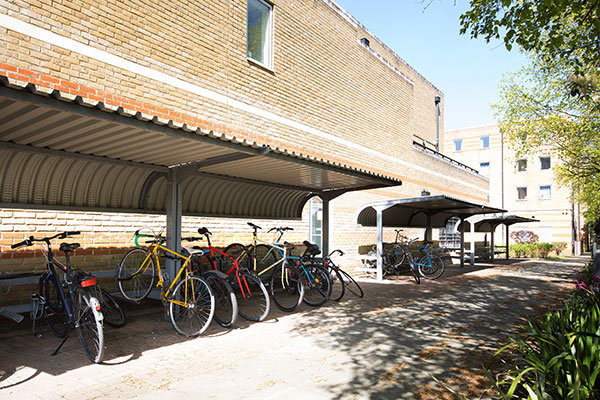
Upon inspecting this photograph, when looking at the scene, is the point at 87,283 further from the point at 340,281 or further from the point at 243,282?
the point at 340,281

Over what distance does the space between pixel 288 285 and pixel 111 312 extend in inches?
113

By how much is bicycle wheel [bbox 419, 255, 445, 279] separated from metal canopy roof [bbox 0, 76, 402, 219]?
16.4 ft

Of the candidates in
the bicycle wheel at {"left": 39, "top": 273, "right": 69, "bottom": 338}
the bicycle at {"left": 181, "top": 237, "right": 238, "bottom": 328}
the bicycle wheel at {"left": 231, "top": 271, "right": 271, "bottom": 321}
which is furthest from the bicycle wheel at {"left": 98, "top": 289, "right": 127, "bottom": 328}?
the bicycle wheel at {"left": 231, "top": 271, "right": 271, "bottom": 321}

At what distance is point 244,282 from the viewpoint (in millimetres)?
6469

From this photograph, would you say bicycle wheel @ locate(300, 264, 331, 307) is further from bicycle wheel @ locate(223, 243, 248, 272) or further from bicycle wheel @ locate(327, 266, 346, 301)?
bicycle wheel @ locate(223, 243, 248, 272)

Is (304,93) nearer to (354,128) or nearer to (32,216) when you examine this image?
(354,128)

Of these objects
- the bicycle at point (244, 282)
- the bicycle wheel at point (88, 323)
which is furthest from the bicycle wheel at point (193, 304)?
the bicycle wheel at point (88, 323)

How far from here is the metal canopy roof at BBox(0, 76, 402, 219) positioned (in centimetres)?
429

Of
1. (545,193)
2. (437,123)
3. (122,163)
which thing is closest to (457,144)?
(545,193)

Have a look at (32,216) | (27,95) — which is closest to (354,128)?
(32,216)

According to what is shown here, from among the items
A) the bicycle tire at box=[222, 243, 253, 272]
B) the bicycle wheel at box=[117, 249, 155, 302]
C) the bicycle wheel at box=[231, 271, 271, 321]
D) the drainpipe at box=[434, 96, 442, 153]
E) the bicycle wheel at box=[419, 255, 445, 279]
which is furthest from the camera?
the drainpipe at box=[434, 96, 442, 153]

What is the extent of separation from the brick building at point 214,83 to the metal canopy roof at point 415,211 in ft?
1.99

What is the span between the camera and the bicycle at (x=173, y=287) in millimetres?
5715

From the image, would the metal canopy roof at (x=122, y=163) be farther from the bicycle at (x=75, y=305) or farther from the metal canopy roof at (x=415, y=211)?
the metal canopy roof at (x=415, y=211)
